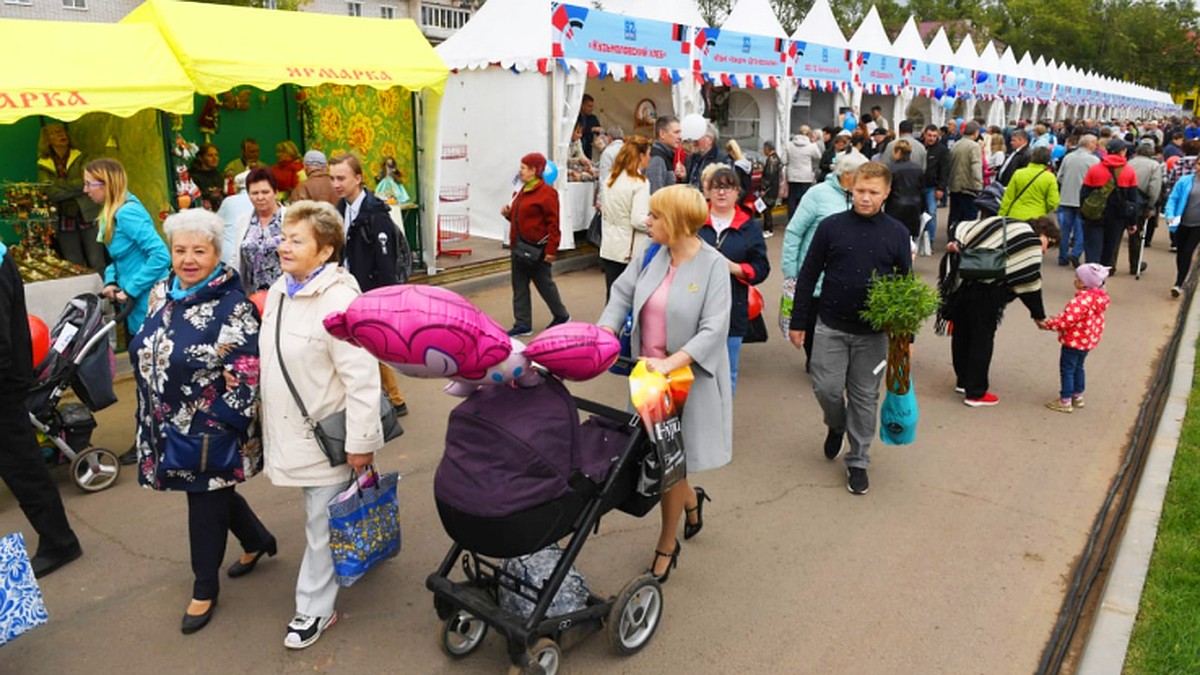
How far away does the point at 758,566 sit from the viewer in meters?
4.11

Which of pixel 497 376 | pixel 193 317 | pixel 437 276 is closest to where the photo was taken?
pixel 497 376

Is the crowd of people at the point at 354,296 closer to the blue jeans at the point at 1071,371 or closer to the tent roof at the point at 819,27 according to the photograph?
the blue jeans at the point at 1071,371

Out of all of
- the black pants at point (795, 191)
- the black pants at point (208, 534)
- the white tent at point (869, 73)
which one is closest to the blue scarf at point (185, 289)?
the black pants at point (208, 534)

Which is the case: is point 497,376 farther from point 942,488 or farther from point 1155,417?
point 1155,417

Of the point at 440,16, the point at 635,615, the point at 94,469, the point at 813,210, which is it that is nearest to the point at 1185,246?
the point at 813,210

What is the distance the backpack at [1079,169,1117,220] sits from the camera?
409 inches

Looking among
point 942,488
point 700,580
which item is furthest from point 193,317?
point 942,488

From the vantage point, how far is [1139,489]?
16.2ft

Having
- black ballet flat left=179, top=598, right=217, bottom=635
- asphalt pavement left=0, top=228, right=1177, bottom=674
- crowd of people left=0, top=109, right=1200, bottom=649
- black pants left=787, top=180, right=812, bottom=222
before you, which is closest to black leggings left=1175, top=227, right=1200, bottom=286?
crowd of people left=0, top=109, right=1200, bottom=649

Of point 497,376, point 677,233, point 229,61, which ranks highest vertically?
point 229,61

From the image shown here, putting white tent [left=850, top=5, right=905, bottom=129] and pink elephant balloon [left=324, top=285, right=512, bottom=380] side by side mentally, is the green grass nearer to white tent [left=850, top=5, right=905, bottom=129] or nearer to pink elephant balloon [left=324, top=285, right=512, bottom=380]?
pink elephant balloon [left=324, top=285, right=512, bottom=380]

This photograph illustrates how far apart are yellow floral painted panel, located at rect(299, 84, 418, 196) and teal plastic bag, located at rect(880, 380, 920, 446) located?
6.83 metres

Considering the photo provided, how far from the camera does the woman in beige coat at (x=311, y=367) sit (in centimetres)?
311

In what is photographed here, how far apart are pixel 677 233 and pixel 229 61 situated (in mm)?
5624
